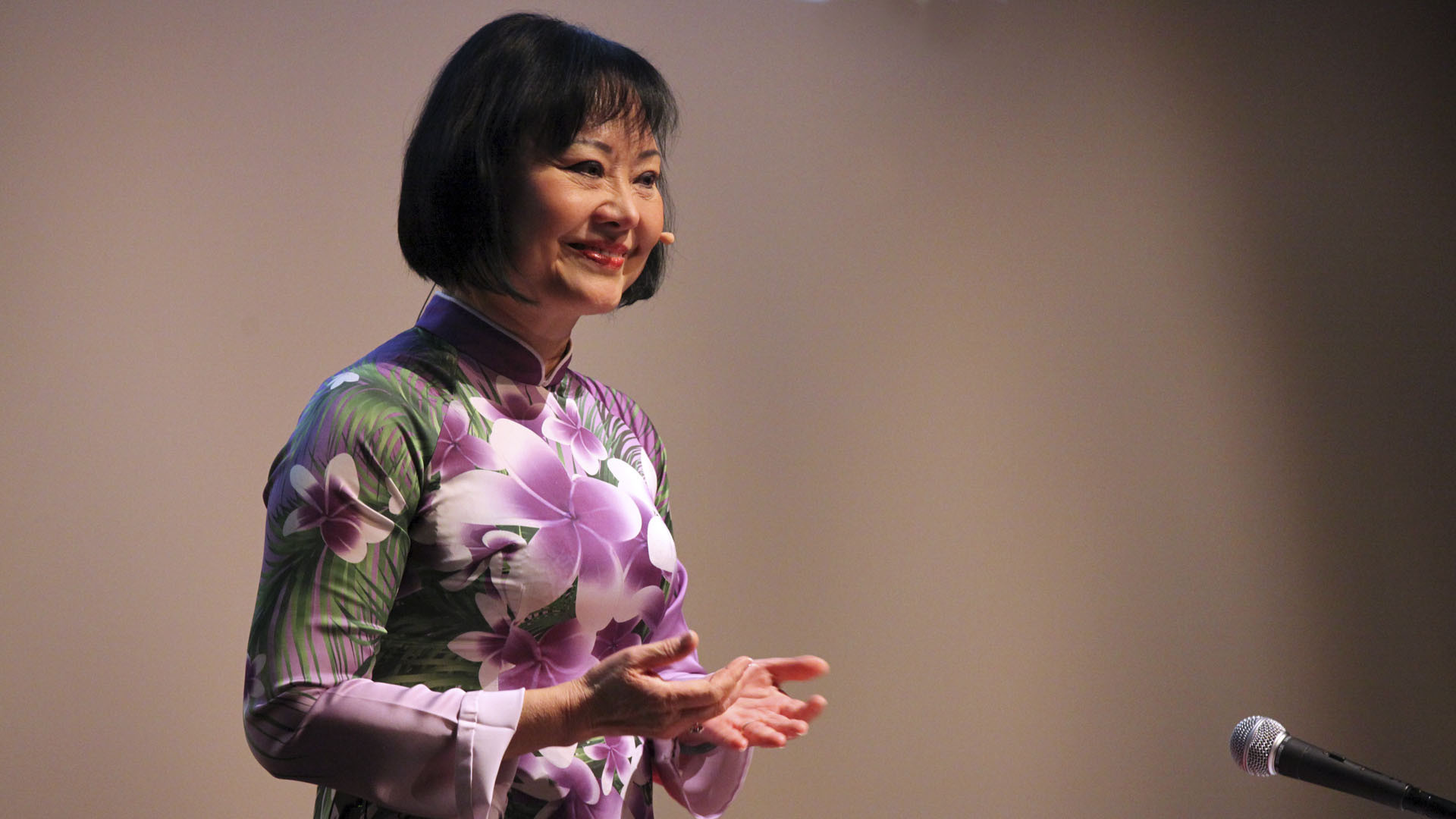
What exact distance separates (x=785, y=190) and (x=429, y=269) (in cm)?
117

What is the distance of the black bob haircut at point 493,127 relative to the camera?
1185mm

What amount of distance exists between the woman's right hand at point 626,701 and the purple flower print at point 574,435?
0.28 m

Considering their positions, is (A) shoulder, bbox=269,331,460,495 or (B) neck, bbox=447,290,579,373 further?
(B) neck, bbox=447,290,579,373

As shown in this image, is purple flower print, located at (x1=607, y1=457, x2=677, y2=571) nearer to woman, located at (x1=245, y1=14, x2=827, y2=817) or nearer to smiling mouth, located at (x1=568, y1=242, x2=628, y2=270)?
woman, located at (x1=245, y1=14, x2=827, y2=817)

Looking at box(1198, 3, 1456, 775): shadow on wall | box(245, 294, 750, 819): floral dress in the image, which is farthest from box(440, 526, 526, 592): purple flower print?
box(1198, 3, 1456, 775): shadow on wall

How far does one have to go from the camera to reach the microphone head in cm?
120

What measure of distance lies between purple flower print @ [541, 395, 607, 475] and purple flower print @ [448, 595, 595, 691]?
0.16m

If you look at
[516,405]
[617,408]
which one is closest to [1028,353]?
[617,408]

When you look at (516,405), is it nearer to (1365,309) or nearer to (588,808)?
(588,808)

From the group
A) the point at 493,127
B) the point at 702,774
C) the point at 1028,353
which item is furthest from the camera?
the point at 1028,353

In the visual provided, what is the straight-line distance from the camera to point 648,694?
97 centimetres

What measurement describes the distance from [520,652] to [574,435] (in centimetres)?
23

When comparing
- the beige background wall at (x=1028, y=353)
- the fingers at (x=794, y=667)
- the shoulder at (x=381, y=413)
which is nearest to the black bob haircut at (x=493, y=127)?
the shoulder at (x=381, y=413)

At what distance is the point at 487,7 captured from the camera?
2.08 meters
